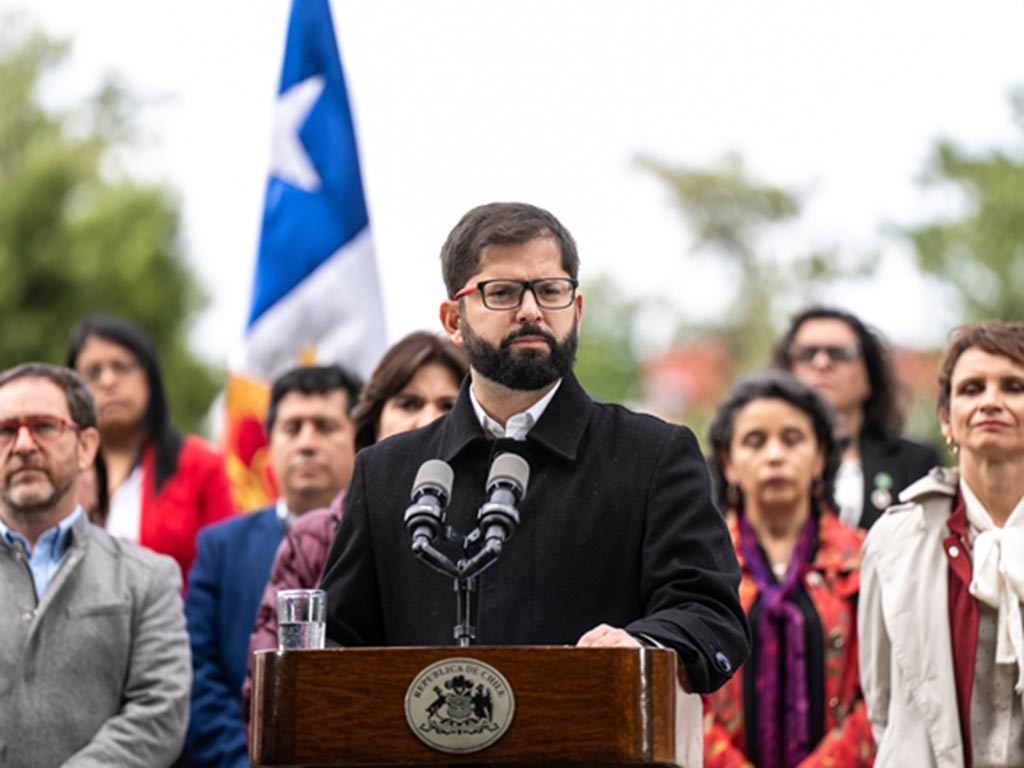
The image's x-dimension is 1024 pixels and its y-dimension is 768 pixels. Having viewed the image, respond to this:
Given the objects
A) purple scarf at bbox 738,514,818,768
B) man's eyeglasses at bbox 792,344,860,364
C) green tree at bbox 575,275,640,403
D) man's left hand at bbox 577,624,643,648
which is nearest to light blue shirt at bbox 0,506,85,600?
purple scarf at bbox 738,514,818,768

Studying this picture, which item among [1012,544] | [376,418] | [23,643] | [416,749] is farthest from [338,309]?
[416,749]

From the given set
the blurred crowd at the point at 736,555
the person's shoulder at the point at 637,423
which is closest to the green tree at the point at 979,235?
the blurred crowd at the point at 736,555

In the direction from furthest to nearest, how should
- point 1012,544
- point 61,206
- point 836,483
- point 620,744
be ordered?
point 61,206 < point 836,483 < point 1012,544 < point 620,744

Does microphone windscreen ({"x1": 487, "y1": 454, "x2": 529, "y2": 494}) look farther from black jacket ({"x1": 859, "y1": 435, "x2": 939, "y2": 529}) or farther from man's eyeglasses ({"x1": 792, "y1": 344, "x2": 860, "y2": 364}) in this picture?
man's eyeglasses ({"x1": 792, "y1": 344, "x2": 860, "y2": 364})

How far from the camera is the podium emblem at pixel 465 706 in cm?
399

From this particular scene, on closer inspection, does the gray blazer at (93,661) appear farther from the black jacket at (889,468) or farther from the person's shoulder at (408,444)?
the black jacket at (889,468)

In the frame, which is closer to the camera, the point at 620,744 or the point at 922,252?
the point at 620,744

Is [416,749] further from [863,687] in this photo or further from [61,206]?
[61,206]

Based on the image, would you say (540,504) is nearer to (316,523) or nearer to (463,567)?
(463,567)

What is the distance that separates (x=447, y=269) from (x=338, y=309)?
4766 millimetres

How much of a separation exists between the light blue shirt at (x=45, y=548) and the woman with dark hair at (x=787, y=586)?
234cm

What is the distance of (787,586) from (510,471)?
2.96 metres

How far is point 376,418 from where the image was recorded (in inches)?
278

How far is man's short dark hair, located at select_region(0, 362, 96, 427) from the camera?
6.76 meters
